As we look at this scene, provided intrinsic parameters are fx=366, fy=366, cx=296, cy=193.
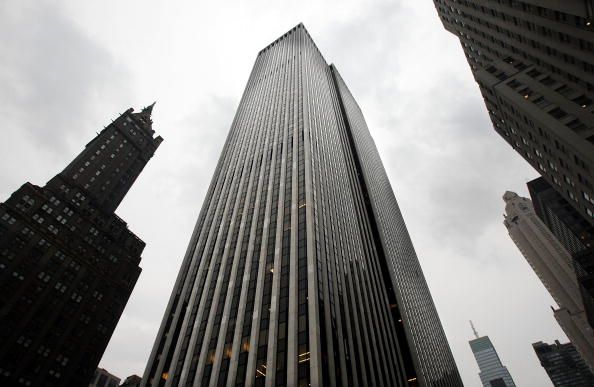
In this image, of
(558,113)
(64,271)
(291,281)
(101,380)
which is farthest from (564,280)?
(64,271)

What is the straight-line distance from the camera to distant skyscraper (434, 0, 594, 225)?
4450 centimetres

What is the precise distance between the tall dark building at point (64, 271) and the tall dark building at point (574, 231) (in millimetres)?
129880

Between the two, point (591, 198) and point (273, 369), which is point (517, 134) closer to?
point (591, 198)

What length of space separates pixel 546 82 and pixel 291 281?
49.1m

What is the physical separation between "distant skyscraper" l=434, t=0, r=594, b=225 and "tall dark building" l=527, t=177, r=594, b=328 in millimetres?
57479

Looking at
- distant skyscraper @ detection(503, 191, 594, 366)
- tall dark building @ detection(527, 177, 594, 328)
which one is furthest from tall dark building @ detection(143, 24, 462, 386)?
distant skyscraper @ detection(503, 191, 594, 366)

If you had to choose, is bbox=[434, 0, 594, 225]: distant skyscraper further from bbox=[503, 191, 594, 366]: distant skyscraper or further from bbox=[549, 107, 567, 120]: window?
bbox=[503, 191, 594, 366]: distant skyscraper

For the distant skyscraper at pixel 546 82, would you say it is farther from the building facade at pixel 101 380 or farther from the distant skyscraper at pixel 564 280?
the building facade at pixel 101 380

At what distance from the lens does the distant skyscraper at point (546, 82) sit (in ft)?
146

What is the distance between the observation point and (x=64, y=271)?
296 feet

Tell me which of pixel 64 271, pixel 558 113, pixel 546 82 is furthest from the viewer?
pixel 64 271

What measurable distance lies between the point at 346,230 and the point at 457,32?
51635 mm

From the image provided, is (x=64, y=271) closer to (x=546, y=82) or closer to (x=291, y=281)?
(x=291, y=281)

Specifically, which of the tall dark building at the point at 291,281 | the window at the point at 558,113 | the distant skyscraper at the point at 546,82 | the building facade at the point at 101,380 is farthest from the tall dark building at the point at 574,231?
the building facade at the point at 101,380
